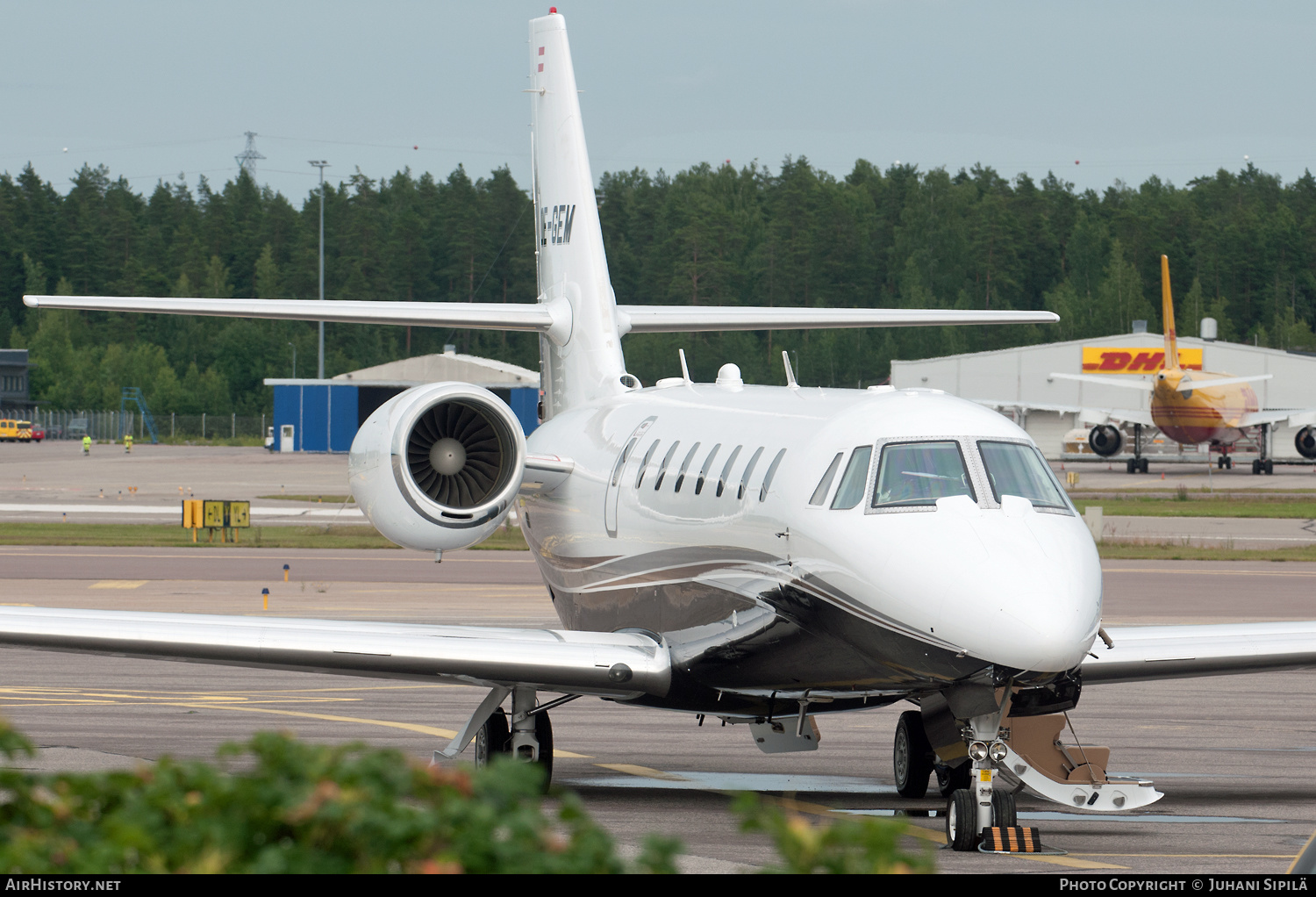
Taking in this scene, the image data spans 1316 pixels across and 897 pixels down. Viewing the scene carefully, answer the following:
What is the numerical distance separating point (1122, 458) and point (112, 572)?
68.4m

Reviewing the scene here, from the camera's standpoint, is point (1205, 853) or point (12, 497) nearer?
point (1205, 853)

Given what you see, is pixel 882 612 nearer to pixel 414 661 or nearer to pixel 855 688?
pixel 855 688

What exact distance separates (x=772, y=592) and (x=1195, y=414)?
217 ft

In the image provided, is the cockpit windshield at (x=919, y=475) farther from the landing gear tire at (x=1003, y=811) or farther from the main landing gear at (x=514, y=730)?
the main landing gear at (x=514, y=730)

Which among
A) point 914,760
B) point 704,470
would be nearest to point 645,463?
point 704,470

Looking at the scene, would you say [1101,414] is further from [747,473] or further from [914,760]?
[747,473]

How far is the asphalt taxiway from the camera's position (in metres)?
11.4

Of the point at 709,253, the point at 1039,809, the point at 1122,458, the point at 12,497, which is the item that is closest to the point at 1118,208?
the point at 709,253

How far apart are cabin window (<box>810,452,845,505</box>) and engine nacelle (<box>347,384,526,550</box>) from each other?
4.11 m

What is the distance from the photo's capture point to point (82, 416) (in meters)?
134

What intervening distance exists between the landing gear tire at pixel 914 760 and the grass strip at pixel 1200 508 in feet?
125

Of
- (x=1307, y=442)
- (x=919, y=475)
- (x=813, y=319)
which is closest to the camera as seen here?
(x=919, y=475)

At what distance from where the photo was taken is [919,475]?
10.9 m

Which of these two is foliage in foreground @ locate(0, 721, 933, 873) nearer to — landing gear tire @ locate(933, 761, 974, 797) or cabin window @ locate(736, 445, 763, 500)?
cabin window @ locate(736, 445, 763, 500)
